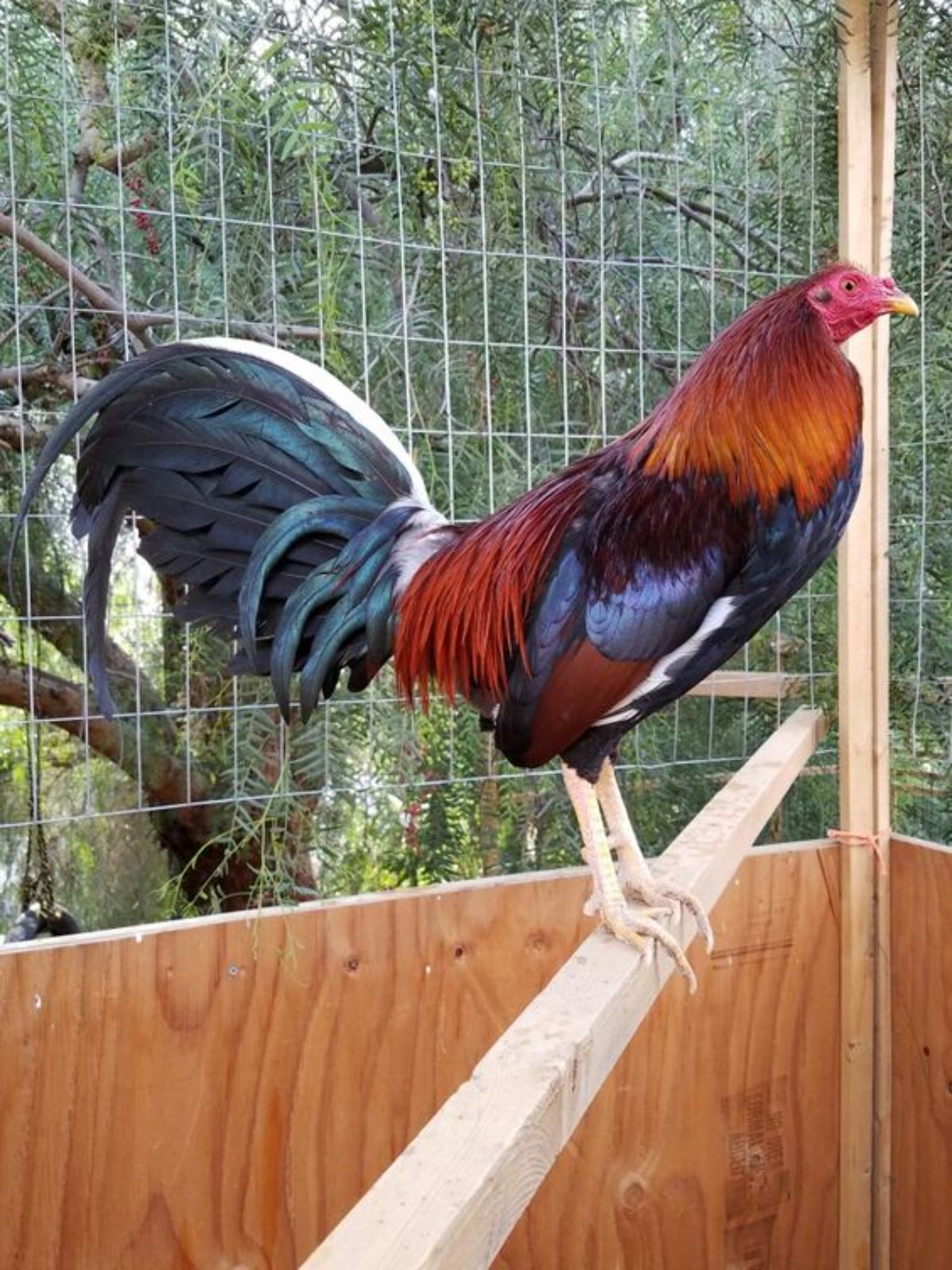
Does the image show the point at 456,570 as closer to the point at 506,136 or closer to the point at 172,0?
the point at 506,136

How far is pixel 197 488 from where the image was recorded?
1.37m

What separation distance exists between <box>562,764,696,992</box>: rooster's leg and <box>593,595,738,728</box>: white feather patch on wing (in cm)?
13

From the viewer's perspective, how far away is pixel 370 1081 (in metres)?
1.53

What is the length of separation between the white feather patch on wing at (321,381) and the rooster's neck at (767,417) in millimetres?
327

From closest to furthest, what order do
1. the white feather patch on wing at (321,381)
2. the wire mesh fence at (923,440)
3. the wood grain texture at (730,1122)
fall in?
the white feather patch on wing at (321,381)
the wood grain texture at (730,1122)
the wire mesh fence at (923,440)

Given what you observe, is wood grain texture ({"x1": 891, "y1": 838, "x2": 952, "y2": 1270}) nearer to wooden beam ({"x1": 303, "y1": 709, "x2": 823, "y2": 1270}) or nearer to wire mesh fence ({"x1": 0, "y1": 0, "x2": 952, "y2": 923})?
wire mesh fence ({"x1": 0, "y1": 0, "x2": 952, "y2": 923})

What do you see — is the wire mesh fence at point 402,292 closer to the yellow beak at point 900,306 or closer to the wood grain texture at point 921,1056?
the wood grain texture at point 921,1056

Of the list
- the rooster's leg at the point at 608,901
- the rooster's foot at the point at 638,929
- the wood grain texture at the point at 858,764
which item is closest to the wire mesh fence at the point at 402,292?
the wood grain texture at the point at 858,764

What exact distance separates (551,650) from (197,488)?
492 millimetres

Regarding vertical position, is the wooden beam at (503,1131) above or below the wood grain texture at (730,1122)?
above

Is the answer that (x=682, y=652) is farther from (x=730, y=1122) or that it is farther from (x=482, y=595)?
(x=730, y=1122)

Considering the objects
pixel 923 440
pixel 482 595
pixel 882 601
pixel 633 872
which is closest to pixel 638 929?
pixel 633 872

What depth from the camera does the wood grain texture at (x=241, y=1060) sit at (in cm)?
134

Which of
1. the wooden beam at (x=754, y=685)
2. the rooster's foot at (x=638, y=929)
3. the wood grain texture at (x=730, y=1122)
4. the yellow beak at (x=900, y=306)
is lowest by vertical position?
the wood grain texture at (x=730, y=1122)
